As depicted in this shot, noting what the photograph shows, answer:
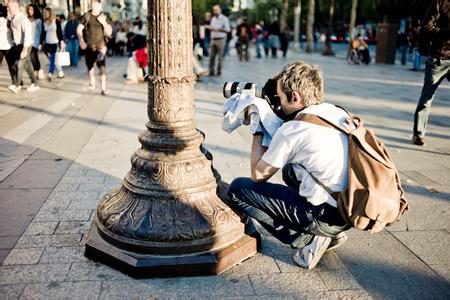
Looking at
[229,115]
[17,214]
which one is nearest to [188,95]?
[229,115]

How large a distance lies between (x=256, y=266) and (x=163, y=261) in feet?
1.95

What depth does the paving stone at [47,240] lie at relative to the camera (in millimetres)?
3009

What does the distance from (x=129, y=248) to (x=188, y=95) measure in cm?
102

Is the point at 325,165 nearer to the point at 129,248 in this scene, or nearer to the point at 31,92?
the point at 129,248

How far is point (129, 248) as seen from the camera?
8.91 feet

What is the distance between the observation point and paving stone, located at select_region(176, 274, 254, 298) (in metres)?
2.49

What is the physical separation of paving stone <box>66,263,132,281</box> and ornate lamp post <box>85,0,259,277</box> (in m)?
0.06

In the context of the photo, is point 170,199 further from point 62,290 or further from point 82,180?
point 82,180

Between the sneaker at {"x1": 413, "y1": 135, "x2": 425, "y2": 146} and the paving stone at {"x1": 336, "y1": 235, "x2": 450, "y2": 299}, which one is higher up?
the sneaker at {"x1": 413, "y1": 135, "x2": 425, "y2": 146}

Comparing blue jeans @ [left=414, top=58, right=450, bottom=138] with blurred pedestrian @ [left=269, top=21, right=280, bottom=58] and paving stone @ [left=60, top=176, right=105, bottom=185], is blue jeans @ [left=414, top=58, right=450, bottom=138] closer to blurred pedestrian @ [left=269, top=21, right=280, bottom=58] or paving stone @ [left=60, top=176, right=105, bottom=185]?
paving stone @ [left=60, top=176, right=105, bottom=185]

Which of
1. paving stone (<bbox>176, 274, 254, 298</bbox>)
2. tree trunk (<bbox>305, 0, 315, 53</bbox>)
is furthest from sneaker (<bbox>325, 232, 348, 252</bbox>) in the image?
tree trunk (<bbox>305, 0, 315, 53</bbox>)

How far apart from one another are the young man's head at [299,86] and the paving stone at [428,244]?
1.29 m

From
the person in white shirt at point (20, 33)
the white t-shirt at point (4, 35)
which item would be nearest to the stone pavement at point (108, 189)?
the person in white shirt at point (20, 33)

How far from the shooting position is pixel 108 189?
4062 millimetres
